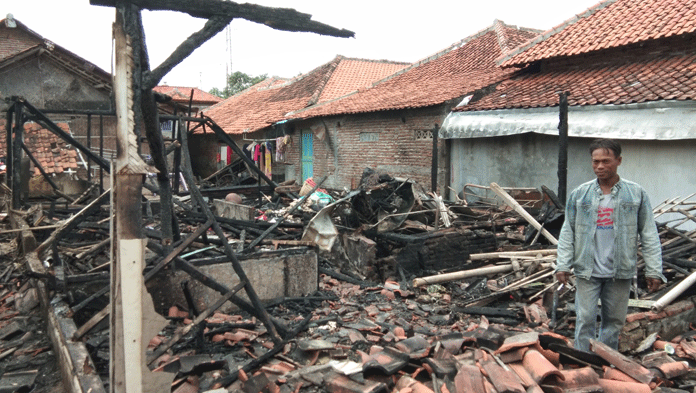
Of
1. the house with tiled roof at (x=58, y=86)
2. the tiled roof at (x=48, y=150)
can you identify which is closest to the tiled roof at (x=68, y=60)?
the house with tiled roof at (x=58, y=86)

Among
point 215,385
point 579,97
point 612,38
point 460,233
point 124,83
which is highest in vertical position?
point 612,38

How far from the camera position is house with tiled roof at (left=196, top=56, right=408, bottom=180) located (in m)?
23.2

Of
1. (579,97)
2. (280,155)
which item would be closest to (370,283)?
(579,97)

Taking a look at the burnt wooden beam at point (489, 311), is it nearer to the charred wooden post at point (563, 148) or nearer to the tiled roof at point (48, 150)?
the charred wooden post at point (563, 148)

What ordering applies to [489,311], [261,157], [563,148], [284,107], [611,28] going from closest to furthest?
1. [489,311]
2. [563,148]
3. [611,28]
4. [261,157]
5. [284,107]

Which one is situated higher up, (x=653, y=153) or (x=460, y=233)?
(x=653, y=153)

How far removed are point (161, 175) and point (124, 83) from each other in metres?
1.49

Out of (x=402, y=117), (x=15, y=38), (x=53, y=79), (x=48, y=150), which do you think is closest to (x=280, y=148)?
A: (x=402, y=117)

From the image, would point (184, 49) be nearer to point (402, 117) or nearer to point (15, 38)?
point (402, 117)

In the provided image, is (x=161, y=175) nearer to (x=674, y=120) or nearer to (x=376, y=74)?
(x=674, y=120)

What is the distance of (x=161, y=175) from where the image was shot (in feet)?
13.5

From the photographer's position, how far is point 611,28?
13031 millimetres

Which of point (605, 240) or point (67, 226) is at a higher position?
point (605, 240)

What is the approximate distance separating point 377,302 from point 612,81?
8914mm
